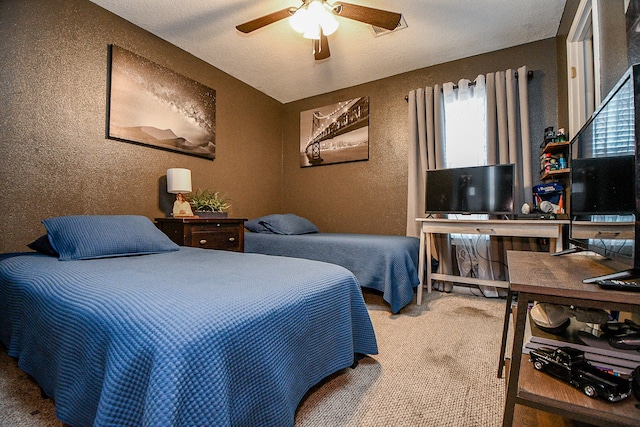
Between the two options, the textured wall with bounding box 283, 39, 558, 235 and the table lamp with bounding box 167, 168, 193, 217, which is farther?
the textured wall with bounding box 283, 39, 558, 235

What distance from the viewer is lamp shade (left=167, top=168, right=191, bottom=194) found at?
2.57 m

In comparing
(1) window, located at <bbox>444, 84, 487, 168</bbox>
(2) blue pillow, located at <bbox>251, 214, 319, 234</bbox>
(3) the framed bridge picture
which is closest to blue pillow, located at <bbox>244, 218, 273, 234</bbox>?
(2) blue pillow, located at <bbox>251, 214, 319, 234</bbox>

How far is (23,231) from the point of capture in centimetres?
197

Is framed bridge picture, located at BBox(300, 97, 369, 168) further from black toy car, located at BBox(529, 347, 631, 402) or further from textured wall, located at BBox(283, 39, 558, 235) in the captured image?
black toy car, located at BBox(529, 347, 631, 402)

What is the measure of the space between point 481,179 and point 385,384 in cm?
214

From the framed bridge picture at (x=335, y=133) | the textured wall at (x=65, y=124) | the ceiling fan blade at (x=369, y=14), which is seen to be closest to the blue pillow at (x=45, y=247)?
→ the textured wall at (x=65, y=124)

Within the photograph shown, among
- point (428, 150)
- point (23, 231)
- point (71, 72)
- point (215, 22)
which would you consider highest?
point (215, 22)

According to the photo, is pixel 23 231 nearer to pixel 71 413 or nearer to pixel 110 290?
pixel 110 290

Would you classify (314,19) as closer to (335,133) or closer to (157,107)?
(157,107)

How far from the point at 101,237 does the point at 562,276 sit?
2.23 m

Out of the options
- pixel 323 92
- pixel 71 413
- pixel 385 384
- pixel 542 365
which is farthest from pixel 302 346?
pixel 323 92

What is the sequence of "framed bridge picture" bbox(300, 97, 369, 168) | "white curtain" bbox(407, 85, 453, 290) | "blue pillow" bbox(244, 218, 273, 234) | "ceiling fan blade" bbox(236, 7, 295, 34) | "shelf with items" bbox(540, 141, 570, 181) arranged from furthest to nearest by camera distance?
"framed bridge picture" bbox(300, 97, 369, 168)
"blue pillow" bbox(244, 218, 273, 234)
"white curtain" bbox(407, 85, 453, 290)
"shelf with items" bbox(540, 141, 570, 181)
"ceiling fan blade" bbox(236, 7, 295, 34)

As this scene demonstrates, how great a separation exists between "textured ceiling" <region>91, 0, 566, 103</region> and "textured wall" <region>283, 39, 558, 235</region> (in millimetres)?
135

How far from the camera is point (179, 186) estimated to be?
8.45 feet
